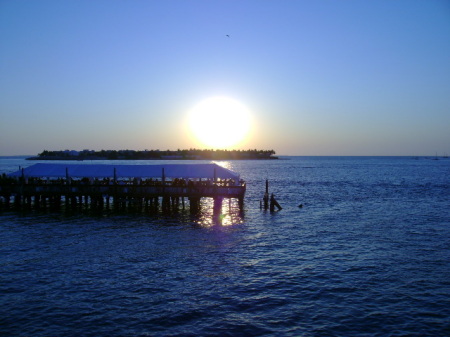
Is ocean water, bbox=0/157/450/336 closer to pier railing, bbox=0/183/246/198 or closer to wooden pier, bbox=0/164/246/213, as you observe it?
pier railing, bbox=0/183/246/198

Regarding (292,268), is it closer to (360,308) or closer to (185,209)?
(360,308)

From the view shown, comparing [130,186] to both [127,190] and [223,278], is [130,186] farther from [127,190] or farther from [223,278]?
[223,278]

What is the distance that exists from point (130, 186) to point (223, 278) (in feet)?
85.2

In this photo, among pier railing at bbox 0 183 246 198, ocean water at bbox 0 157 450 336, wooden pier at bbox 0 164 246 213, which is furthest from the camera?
wooden pier at bbox 0 164 246 213

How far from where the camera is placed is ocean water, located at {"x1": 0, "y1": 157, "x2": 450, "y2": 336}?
15.6 m

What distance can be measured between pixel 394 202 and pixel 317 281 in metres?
38.7

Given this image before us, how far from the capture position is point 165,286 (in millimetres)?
19484

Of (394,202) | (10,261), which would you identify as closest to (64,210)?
(10,261)

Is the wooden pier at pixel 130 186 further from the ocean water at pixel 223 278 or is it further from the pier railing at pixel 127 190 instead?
the ocean water at pixel 223 278

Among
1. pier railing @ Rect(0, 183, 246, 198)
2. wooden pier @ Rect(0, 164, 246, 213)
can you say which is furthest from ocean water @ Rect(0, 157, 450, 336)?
wooden pier @ Rect(0, 164, 246, 213)

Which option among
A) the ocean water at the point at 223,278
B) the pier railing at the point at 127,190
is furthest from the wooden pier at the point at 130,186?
the ocean water at the point at 223,278

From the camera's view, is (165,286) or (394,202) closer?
(165,286)

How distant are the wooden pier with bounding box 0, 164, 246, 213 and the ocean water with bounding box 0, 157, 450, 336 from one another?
19.6 ft

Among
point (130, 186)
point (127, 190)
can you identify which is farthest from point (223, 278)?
point (127, 190)
